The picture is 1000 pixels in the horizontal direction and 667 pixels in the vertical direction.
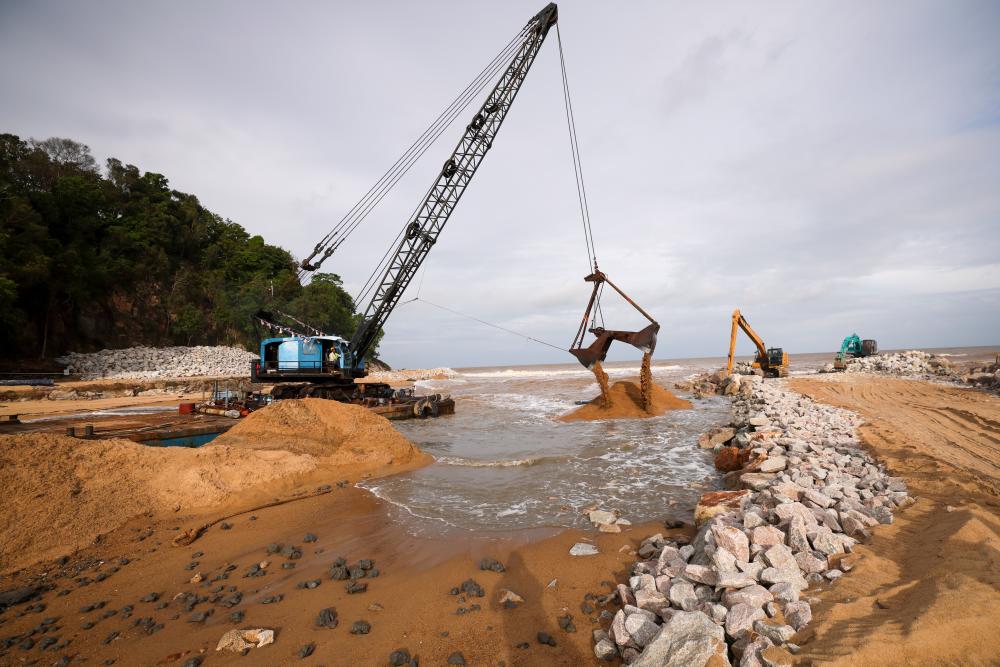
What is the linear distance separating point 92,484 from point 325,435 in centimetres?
447

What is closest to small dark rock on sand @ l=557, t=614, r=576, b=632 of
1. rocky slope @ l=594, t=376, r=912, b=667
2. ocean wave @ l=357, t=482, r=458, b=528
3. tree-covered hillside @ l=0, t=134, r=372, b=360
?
rocky slope @ l=594, t=376, r=912, b=667

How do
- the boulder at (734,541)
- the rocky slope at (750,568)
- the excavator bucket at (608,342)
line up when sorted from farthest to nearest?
the excavator bucket at (608,342) → the boulder at (734,541) → the rocky slope at (750,568)

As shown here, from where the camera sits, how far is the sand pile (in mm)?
5895

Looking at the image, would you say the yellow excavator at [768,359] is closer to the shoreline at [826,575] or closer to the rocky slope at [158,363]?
the shoreline at [826,575]

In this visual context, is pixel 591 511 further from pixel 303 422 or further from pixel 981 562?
pixel 303 422

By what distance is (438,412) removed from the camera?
21078 mm

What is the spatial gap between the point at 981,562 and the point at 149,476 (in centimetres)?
1123

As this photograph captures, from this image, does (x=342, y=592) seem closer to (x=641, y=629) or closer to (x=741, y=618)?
(x=641, y=629)

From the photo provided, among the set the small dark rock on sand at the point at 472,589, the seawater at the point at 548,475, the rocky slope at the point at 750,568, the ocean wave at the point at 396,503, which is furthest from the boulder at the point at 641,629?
the ocean wave at the point at 396,503

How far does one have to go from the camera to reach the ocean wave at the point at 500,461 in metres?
10.7

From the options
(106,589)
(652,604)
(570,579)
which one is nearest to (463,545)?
(570,579)

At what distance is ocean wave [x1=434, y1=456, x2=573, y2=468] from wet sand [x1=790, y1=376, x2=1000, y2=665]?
670cm

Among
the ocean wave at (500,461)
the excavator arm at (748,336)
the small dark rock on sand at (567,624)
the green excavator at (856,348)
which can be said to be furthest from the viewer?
the green excavator at (856,348)

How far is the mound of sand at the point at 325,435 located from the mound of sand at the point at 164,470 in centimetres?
2
